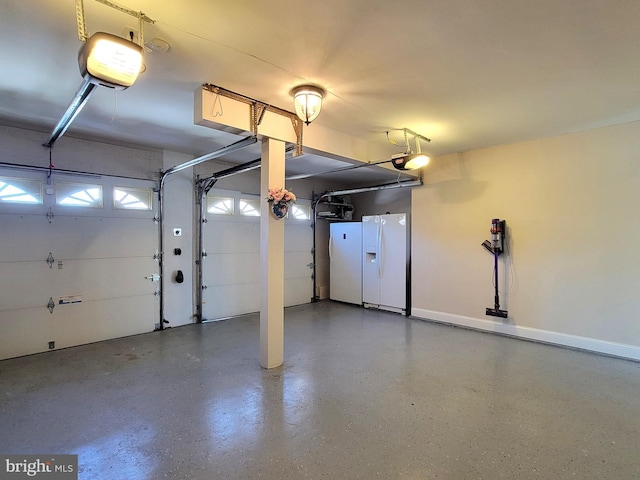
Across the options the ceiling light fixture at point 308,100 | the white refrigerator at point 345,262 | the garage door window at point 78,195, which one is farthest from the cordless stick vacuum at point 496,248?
the garage door window at point 78,195

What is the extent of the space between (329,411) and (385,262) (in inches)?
147

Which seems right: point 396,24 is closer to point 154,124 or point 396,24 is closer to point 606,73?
point 606,73

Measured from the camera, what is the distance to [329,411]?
2.51m

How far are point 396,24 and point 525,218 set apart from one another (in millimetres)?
3535

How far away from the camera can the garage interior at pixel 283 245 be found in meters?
1.98

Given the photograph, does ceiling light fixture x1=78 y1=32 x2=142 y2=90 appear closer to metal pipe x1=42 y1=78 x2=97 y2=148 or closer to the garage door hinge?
metal pipe x1=42 y1=78 x2=97 y2=148

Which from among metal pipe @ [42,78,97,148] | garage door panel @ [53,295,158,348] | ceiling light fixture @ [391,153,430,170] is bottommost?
garage door panel @ [53,295,158,348]

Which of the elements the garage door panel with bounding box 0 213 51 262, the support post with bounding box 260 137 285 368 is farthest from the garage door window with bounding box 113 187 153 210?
the support post with bounding box 260 137 285 368

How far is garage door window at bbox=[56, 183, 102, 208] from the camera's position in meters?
4.05

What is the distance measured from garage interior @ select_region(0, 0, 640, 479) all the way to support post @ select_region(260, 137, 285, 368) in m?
0.02

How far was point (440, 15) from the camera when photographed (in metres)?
1.87

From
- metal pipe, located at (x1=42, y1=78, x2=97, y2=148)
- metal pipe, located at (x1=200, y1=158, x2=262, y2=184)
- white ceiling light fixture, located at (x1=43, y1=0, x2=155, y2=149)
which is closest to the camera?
white ceiling light fixture, located at (x1=43, y1=0, x2=155, y2=149)

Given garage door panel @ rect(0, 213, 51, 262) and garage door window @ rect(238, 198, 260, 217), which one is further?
garage door window @ rect(238, 198, 260, 217)

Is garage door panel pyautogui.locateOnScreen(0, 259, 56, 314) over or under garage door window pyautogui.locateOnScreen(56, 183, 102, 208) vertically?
under
